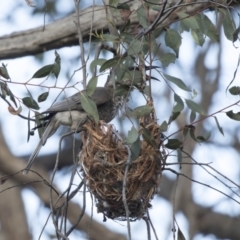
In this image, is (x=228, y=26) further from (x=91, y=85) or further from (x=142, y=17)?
(x=91, y=85)

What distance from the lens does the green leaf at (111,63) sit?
3.10 metres

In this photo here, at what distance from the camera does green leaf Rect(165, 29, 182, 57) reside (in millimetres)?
3400

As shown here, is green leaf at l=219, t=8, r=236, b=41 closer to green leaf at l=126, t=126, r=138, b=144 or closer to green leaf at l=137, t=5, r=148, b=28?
green leaf at l=137, t=5, r=148, b=28

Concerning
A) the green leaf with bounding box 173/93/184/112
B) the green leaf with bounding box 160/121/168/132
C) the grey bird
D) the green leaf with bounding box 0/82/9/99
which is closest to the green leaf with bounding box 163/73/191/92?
the green leaf with bounding box 173/93/184/112

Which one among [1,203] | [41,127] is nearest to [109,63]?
[41,127]

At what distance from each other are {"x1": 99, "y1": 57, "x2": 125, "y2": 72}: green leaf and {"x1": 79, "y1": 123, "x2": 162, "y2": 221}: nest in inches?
12.3

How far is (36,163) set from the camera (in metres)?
6.66

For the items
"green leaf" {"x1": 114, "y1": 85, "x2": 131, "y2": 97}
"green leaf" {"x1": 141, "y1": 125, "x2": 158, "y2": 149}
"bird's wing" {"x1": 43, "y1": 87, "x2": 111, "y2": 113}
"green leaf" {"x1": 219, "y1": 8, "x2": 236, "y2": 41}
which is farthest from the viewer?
"bird's wing" {"x1": 43, "y1": 87, "x2": 111, "y2": 113}

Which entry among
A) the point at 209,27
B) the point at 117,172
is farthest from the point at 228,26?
the point at 117,172

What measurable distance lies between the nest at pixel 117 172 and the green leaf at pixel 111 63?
31cm

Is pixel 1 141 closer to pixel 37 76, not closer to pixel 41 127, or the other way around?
pixel 41 127

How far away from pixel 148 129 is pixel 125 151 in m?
0.13

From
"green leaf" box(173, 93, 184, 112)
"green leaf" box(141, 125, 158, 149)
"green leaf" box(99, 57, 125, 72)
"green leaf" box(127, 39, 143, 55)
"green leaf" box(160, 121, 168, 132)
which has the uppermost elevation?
"green leaf" box(127, 39, 143, 55)

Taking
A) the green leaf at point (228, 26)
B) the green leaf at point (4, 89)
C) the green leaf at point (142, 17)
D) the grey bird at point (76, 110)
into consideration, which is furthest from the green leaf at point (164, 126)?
the grey bird at point (76, 110)
